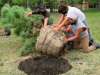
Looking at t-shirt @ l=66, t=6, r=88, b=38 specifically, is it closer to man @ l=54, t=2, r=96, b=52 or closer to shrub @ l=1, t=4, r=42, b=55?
man @ l=54, t=2, r=96, b=52

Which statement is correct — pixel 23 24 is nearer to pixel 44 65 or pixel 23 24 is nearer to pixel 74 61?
pixel 44 65

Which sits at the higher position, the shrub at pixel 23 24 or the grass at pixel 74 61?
the shrub at pixel 23 24

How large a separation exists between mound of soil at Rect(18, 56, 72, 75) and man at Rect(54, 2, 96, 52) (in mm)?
748

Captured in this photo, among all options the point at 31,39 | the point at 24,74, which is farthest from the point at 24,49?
the point at 24,74

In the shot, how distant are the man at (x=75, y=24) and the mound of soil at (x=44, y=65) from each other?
748 millimetres

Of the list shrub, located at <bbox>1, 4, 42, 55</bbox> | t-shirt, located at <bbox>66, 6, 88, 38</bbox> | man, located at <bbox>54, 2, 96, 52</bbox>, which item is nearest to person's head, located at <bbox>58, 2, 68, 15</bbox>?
man, located at <bbox>54, 2, 96, 52</bbox>

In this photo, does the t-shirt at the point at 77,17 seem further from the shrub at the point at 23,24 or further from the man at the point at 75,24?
the shrub at the point at 23,24

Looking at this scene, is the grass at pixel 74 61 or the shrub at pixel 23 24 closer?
the grass at pixel 74 61

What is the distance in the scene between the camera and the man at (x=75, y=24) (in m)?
8.19

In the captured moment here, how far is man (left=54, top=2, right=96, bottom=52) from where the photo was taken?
8.19 m

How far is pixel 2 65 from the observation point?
773 cm

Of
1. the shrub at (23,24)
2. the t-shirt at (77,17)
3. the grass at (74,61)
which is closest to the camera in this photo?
the grass at (74,61)

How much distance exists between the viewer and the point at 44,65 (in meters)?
7.56

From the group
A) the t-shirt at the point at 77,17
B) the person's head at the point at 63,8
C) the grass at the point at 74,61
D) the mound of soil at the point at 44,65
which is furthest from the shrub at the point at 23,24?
the t-shirt at the point at 77,17
